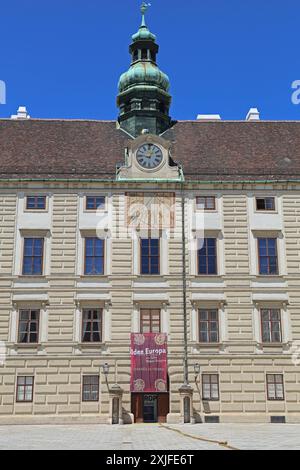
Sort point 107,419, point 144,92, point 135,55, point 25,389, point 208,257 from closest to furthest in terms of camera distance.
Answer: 1. point 107,419
2. point 25,389
3. point 208,257
4. point 144,92
5. point 135,55

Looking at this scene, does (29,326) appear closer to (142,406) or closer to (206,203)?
(142,406)

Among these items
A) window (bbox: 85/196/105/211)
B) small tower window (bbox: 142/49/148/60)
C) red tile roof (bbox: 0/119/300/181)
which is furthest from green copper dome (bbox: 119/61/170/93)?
window (bbox: 85/196/105/211)

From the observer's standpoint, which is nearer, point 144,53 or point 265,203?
point 265,203

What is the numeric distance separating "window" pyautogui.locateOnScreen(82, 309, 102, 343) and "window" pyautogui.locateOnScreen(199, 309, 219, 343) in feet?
18.4

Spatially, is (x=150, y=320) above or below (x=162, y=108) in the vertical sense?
below

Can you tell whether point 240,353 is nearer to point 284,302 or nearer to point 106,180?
point 284,302

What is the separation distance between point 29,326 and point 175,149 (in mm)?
14401

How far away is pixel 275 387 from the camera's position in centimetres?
3209

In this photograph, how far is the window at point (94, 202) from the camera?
34531mm

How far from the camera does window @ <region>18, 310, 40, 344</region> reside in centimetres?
3228

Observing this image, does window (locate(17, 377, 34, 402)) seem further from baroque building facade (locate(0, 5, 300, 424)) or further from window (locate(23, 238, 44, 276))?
window (locate(23, 238, 44, 276))

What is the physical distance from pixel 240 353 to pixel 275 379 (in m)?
2.33

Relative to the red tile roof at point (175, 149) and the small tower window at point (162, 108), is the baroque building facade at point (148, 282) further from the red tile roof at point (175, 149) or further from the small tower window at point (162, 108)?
the small tower window at point (162, 108)

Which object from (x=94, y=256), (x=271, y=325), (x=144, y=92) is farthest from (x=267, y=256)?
(x=144, y=92)
